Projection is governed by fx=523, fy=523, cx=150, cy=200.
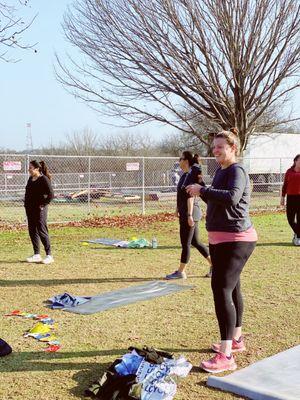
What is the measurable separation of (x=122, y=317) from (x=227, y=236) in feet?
6.78

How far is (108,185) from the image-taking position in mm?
30734

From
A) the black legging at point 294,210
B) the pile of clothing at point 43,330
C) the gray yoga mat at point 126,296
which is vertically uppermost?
the black legging at point 294,210

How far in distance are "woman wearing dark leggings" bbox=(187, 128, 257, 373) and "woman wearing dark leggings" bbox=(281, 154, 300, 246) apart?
690cm

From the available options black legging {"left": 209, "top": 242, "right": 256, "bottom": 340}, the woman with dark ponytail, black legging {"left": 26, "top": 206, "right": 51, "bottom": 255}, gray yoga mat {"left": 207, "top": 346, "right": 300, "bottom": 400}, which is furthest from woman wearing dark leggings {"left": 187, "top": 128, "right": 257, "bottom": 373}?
black legging {"left": 26, "top": 206, "right": 51, "bottom": 255}

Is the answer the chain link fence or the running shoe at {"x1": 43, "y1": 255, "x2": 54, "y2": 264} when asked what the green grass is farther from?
the chain link fence

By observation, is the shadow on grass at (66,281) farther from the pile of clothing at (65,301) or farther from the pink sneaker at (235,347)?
the pink sneaker at (235,347)

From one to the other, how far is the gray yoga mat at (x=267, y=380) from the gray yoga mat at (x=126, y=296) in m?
2.29

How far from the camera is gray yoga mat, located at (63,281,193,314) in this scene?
19.8 feet

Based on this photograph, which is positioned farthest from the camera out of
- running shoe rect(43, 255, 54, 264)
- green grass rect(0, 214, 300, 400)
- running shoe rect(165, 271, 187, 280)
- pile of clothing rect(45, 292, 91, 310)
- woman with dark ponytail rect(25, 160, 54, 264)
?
running shoe rect(43, 255, 54, 264)

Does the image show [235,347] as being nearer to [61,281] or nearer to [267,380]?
[267,380]

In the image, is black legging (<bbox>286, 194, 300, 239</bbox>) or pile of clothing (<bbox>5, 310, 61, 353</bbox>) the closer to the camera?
pile of clothing (<bbox>5, 310, 61, 353</bbox>)

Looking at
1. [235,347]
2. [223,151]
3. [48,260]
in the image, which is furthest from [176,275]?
[223,151]

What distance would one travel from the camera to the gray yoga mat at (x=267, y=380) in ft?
12.0

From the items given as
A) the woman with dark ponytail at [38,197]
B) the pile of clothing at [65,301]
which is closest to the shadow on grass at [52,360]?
the pile of clothing at [65,301]
